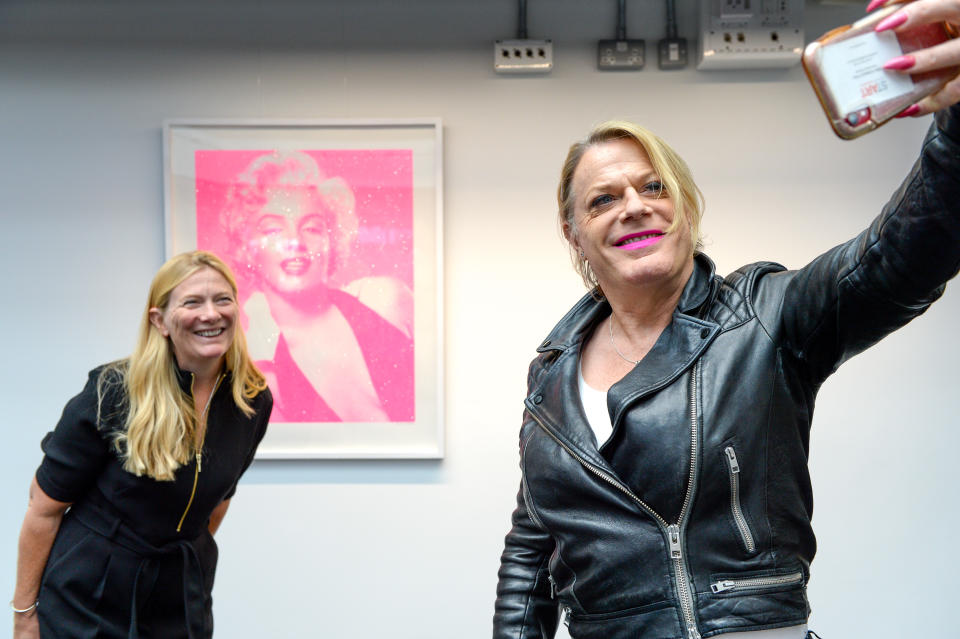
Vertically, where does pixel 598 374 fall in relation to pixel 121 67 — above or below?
below

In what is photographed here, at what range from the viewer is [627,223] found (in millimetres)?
1312

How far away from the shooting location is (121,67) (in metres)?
3.19

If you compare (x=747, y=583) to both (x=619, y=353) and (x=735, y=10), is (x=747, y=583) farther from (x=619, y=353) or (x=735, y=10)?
(x=735, y=10)

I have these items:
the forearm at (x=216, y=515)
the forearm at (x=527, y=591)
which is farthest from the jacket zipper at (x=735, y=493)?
the forearm at (x=216, y=515)

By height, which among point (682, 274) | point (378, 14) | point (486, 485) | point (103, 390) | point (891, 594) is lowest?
point (891, 594)

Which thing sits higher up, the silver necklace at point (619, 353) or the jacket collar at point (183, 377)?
the silver necklace at point (619, 353)

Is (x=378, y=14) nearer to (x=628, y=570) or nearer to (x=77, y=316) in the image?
(x=77, y=316)

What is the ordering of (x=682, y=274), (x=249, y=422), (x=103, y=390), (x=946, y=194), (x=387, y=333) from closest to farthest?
(x=946, y=194) < (x=682, y=274) < (x=103, y=390) < (x=249, y=422) < (x=387, y=333)

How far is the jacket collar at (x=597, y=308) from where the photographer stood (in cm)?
123

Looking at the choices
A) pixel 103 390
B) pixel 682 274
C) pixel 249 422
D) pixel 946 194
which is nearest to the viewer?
pixel 946 194

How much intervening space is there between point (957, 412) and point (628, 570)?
262 cm

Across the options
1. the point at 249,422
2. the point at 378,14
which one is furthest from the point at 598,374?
the point at 378,14

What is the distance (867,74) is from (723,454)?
0.54 m

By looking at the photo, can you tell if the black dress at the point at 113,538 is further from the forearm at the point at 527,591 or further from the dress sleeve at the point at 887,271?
the dress sleeve at the point at 887,271
